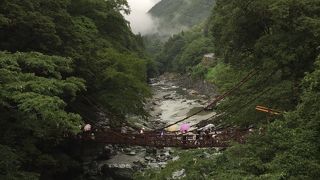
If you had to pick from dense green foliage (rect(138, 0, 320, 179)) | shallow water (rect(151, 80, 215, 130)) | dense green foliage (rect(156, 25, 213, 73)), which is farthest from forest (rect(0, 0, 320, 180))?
dense green foliage (rect(156, 25, 213, 73))

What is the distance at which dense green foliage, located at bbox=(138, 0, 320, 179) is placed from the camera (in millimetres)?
11633

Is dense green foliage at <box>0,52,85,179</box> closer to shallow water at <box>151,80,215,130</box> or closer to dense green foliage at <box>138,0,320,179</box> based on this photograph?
dense green foliage at <box>138,0,320,179</box>

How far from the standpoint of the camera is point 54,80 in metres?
13.8

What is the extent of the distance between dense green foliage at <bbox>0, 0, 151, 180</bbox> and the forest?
4 centimetres

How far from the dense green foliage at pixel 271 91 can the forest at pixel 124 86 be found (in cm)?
3

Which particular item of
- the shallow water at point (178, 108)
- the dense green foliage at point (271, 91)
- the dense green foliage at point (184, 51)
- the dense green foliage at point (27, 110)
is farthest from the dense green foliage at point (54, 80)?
the dense green foliage at point (184, 51)

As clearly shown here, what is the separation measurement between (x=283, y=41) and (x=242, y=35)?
3.26 metres

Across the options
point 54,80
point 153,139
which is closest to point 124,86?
point 153,139

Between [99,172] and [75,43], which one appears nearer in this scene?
[75,43]

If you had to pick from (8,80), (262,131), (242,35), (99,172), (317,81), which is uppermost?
(242,35)

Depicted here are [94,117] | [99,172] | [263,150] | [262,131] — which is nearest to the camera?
[263,150]

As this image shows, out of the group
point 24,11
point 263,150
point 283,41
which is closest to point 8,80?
point 24,11

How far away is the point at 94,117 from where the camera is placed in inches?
1023

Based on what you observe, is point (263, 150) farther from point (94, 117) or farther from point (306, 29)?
point (94, 117)
